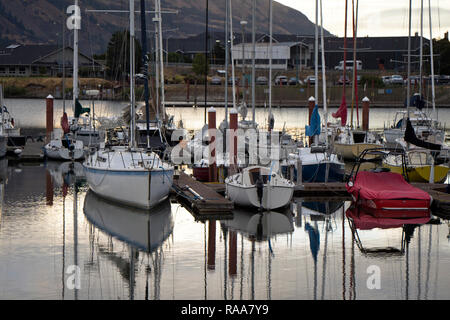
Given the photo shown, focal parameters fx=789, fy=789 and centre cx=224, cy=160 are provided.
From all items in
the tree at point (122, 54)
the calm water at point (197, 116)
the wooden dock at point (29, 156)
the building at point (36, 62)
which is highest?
the building at point (36, 62)

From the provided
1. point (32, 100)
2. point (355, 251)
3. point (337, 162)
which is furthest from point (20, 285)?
point (32, 100)

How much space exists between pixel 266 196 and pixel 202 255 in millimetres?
5099

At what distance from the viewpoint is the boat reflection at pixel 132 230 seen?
17.3 meters

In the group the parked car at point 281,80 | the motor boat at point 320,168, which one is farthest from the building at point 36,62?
the motor boat at point 320,168

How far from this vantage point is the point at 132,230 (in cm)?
2131

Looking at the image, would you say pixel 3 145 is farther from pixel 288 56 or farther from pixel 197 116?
pixel 288 56

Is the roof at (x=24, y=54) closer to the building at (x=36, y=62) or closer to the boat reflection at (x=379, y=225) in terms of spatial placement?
the building at (x=36, y=62)

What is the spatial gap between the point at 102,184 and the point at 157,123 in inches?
577

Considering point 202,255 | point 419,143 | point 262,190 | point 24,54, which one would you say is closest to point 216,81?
point 24,54

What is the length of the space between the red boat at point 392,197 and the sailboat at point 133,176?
20.3 feet

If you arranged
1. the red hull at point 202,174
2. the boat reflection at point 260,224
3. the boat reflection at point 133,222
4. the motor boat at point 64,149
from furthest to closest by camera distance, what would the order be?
the motor boat at point 64,149
the red hull at point 202,174
the boat reflection at point 260,224
the boat reflection at point 133,222

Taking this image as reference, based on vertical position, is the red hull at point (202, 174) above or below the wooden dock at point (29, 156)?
below

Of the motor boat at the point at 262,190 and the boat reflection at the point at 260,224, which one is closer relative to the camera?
the boat reflection at the point at 260,224

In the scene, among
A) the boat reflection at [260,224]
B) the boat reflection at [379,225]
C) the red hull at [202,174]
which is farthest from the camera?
the red hull at [202,174]
